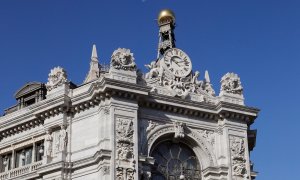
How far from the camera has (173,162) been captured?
45344mm

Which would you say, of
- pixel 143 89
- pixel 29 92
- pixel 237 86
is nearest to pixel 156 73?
pixel 143 89

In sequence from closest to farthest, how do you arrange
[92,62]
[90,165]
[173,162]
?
[90,165] < [173,162] < [92,62]

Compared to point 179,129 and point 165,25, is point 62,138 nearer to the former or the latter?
point 179,129

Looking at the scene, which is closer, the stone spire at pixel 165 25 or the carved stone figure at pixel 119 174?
the carved stone figure at pixel 119 174

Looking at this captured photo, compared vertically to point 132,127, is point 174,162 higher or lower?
lower

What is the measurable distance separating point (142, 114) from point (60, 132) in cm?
561

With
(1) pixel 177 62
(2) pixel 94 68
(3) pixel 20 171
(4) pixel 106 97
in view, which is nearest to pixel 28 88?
(2) pixel 94 68

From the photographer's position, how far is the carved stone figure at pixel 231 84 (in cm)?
4759

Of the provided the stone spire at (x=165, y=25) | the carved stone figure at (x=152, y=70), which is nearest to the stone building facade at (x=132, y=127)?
the carved stone figure at (x=152, y=70)

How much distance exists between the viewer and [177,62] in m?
47.5

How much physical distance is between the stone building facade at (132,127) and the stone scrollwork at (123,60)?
67 millimetres

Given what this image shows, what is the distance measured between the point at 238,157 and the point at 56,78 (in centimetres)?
1373

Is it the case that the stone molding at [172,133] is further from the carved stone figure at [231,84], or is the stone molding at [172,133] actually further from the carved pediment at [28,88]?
the carved pediment at [28,88]

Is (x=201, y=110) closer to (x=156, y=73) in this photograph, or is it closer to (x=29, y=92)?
(x=156, y=73)
